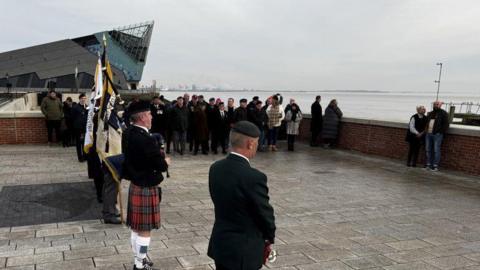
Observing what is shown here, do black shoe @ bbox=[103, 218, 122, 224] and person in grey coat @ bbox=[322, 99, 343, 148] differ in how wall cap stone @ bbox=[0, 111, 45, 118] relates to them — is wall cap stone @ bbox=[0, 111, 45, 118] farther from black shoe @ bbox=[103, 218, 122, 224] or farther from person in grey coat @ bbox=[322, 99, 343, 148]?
person in grey coat @ bbox=[322, 99, 343, 148]

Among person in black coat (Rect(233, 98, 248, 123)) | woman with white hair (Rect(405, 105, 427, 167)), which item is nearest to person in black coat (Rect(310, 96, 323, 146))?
person in black coat (Rect(233, 98, 248, 123))

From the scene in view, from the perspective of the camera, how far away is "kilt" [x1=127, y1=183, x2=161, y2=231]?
4.20 m

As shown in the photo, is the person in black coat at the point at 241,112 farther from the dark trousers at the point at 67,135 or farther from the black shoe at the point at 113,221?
the black shoe at the point at 113,221

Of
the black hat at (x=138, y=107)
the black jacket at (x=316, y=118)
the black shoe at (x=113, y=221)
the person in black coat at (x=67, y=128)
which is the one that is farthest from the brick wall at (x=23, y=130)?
the black hat at (x=138, y=107)

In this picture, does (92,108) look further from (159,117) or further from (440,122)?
(440,122)

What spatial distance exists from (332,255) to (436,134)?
669cm

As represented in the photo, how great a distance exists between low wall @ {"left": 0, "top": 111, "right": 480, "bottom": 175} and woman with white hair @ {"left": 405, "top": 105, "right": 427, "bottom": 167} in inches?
16.2

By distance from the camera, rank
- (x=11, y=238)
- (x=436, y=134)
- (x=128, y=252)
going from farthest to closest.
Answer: (x=436, y=134) → (x=11, y=238) → (x=128, y=252)

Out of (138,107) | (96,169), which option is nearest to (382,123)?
(96,169)

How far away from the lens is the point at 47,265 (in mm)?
4406

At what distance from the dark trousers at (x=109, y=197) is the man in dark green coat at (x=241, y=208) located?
354 cm

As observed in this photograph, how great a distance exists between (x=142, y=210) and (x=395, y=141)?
30.8ft

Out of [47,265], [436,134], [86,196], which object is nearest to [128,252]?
[47,265]

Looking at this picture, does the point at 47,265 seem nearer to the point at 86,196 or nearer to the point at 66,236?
the point at 66,236
